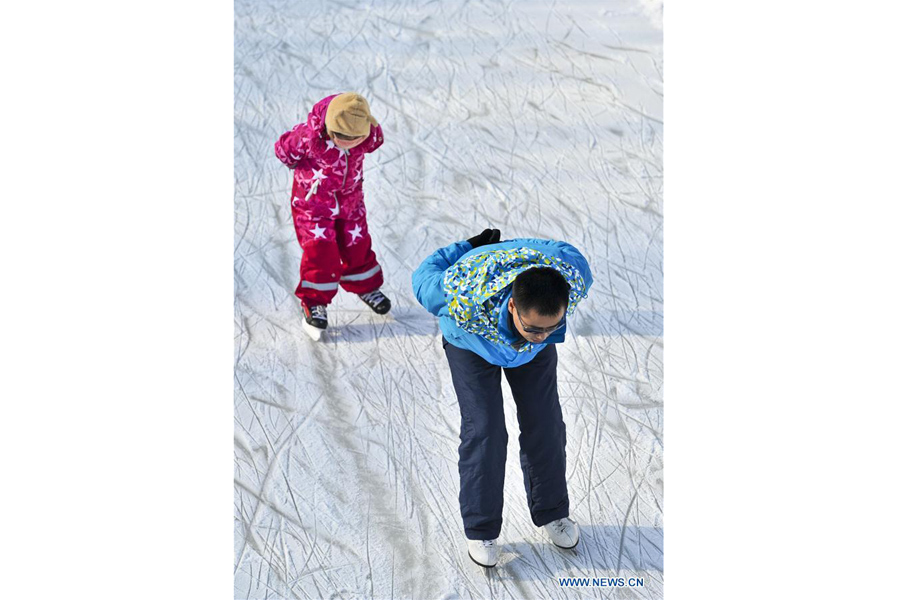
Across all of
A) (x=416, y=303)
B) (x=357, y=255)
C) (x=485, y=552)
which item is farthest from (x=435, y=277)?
(x=416, y=303)

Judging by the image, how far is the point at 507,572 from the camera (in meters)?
4.18

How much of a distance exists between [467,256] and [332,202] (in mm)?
1384

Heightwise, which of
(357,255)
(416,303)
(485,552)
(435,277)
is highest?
(357,255)

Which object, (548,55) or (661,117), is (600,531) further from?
(548,55)

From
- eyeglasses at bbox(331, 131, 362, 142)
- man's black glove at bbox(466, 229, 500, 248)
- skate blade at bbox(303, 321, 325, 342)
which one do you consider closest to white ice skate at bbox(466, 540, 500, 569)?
man's black glove at bbox(466, 229, 500, 248)

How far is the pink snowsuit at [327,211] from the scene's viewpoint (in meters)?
4.91

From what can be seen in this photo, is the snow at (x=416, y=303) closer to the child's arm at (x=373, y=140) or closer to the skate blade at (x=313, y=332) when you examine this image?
the skate blade at (x=313, y=332)

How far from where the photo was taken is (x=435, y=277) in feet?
12.6

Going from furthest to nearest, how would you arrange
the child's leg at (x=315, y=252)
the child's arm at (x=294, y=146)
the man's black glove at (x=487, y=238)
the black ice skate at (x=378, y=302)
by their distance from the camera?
1. the black ice skate at (x=378, y=302)
2. the child's leg at (x=315, y=252)
3. the child's arm at (x=294, y=146)
4. the man's black glove at (x=487, y=238)

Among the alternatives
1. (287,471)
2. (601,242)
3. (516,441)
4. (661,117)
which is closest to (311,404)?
(287,471)

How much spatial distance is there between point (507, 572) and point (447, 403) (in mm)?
944

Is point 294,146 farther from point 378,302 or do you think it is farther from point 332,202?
point 378,302

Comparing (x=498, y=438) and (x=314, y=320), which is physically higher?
(x=314, y=320)

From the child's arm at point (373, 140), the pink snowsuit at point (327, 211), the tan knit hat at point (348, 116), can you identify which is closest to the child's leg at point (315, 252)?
the pink snowsuit at point (327, 211)
